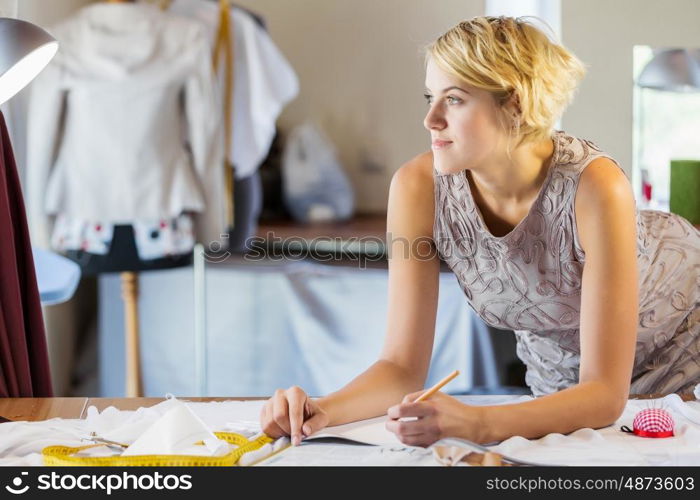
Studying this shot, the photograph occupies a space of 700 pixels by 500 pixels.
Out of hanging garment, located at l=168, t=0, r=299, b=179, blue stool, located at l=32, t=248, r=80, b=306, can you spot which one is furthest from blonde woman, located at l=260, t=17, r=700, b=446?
hanging garment, located at l=168, t=0, r=299, b=179

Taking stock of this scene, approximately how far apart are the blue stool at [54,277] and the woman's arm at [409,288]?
105 cm

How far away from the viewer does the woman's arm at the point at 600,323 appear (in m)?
1.01

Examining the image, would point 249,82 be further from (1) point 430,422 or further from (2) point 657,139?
(1) point 430,422

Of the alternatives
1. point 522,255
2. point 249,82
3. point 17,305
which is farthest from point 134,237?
point 522,255

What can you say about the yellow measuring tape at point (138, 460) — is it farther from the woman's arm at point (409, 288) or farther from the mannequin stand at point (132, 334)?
the mannequin stand at point (132, 334)

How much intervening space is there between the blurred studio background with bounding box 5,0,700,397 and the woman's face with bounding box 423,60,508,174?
993 mm

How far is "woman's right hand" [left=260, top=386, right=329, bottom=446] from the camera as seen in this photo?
3.25 ft

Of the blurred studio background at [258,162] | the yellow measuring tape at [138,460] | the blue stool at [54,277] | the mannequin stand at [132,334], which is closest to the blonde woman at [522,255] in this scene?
the yellow measuring tape at [138,460]

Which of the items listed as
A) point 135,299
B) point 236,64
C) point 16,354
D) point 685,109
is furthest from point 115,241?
point 685,109

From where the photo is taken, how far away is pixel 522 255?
1243mm

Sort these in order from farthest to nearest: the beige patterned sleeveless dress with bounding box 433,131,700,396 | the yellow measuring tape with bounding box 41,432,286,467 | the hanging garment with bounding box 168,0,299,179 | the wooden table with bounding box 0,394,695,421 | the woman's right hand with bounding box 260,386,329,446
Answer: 1. the hanging garment with bounding box 168,0,299,179
2. the beige patterned sleeveless dress with bounding box 433,131,700,396
3. the wooden table with bounding box 0,394,695,421
4. the woman's right hand with bounding box 260,386,329,446
5. the yellow measuring tape with bounding box 41,432,286,467

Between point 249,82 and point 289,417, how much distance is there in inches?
73.7

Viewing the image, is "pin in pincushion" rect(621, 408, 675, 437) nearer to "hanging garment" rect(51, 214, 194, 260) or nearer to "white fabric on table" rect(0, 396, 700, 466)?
"white fabric on table" rect(0, 396, 700, 466)

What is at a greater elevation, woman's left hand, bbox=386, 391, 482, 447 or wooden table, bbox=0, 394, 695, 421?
woman's left hand, bbox=386, 391, 482, 447
